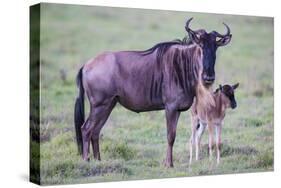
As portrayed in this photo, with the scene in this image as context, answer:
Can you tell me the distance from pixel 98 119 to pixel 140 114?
0.55 metres

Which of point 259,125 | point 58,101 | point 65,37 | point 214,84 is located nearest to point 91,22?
point 65,37

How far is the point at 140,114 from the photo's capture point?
29.5 feet

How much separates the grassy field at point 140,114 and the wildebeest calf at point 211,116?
0.09m

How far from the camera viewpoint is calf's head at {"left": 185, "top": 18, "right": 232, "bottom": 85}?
9.04m

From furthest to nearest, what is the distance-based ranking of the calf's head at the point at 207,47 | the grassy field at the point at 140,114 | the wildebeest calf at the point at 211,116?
the wildebeest calf at the point at 211,116
the calf's head at the point at 207,47
the grassy field at the point at 140,114

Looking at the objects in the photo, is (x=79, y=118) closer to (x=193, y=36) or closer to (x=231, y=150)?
(x=193, y=36)

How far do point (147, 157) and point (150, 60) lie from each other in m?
1.11

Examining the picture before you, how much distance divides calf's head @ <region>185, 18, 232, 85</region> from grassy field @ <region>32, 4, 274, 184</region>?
150 millimetres

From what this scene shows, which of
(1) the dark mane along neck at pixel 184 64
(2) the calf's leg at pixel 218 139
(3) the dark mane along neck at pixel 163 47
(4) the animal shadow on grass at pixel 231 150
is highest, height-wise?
(3) the dark mane along neck at pixel 163 47

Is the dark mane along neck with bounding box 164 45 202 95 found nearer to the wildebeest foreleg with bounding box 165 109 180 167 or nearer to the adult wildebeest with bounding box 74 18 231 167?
the adult wildebeest with bounding box 74 18 231 167

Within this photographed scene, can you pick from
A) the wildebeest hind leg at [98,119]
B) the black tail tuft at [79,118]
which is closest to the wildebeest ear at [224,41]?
the wildebeest hind leg at [98,119]

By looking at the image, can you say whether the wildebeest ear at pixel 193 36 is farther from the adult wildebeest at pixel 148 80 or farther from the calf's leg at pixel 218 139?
the calf's leg at pixel 218 139

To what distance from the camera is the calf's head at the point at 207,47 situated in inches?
356

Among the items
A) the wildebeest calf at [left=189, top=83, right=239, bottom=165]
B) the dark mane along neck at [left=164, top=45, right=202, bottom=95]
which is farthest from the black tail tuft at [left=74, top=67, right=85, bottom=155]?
the wildebeest calf at [left=189, top=83, right=239, bottom=165]
